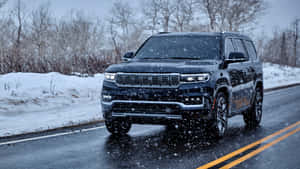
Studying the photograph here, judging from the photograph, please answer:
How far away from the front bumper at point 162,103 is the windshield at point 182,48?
1.33m

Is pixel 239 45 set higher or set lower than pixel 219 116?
higher

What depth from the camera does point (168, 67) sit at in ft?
24.4

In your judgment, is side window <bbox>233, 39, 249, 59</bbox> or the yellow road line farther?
side window <bbox>233, 39, 249, 59</bbox>

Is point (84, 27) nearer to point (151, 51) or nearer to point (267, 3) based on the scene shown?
point (267, 3)

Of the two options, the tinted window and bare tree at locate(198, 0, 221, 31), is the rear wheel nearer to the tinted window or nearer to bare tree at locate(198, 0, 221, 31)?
the tinted window

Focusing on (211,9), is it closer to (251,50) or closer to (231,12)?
(231,12)

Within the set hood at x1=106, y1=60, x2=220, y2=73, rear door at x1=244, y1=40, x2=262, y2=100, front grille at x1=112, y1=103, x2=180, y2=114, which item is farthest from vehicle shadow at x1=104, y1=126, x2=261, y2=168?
rear door at x1=244, y1=40, x2=262, y2=100

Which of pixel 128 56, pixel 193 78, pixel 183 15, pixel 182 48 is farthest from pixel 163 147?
pixel 183 15

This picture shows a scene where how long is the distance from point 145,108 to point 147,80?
477mm

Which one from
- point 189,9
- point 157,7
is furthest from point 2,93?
point 157,7

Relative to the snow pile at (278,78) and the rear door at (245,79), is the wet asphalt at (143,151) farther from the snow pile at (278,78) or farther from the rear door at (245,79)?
the snow pile at (278,78)

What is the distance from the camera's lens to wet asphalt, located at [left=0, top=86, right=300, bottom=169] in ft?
20.0

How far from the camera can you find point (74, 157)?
6566mm

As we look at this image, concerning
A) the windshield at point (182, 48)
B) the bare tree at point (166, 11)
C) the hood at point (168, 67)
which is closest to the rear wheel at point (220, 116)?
the hood at point (168, 67)
